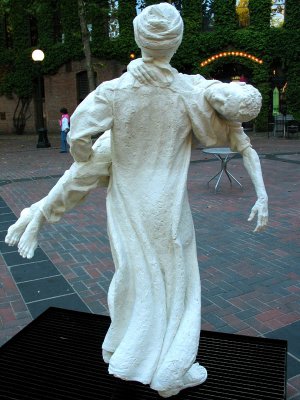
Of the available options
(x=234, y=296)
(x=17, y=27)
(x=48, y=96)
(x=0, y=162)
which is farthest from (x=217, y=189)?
(x=17, y=27)

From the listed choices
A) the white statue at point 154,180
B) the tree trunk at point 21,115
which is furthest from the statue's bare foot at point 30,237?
the tree trunk at point 21,115

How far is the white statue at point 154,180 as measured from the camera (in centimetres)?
233

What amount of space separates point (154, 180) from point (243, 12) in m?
23.3

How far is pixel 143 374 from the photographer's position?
2.35 meters

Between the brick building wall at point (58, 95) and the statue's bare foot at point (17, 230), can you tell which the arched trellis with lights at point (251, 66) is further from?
the statue's bare foot at point (17, 230)

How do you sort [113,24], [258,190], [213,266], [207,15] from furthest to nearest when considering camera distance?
[113,24]
[207,15]
[213,266]
[258,190]

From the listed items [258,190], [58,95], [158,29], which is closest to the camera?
[158,29]

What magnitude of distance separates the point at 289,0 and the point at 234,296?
2179 cm

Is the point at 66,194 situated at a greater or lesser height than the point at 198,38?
lesser

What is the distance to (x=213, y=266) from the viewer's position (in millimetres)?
5336

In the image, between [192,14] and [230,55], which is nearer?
[230,55]

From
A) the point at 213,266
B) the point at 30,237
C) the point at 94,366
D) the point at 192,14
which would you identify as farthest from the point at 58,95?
the point at 30,237

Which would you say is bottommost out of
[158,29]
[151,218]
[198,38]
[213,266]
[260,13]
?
[213,266]

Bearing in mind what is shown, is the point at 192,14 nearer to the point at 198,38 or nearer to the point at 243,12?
the point at 198,38
